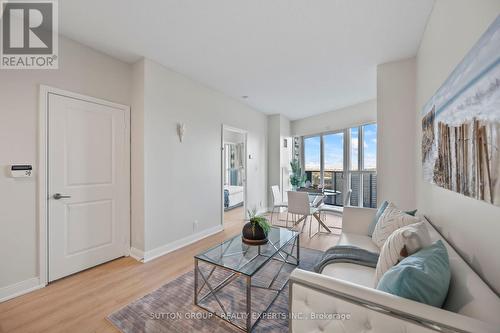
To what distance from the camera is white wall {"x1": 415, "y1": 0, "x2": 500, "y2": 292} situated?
96 cm

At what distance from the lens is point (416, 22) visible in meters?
2.09

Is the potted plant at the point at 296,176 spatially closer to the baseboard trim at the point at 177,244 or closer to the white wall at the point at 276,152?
the white wall at the point at 276,152

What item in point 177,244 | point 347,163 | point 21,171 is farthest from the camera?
point 347,163

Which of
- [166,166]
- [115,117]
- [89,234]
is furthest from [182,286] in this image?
[115,117]

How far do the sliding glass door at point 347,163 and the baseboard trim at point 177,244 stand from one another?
9.14ft

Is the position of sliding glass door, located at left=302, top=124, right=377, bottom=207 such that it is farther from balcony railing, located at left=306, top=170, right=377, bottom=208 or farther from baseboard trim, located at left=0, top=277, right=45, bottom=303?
baseboard trim, located at left=0, top=277, right=45, bottom=303

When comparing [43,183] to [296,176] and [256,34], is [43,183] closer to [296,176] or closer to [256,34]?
[256,34]

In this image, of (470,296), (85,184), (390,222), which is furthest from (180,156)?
(470,296)

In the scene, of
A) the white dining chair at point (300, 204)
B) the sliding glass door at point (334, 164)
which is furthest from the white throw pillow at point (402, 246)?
the sliding glass door at point (334, 164)

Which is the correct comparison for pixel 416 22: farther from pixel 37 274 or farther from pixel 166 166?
pixel 37 274

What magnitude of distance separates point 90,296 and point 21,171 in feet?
4.53

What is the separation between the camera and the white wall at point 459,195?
3.14 feet

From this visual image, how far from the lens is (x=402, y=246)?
1.20 meters

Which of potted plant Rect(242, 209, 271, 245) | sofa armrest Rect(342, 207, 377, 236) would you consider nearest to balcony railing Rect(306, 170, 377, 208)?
sofa armrest Rect(342, 207, 377, 236)
